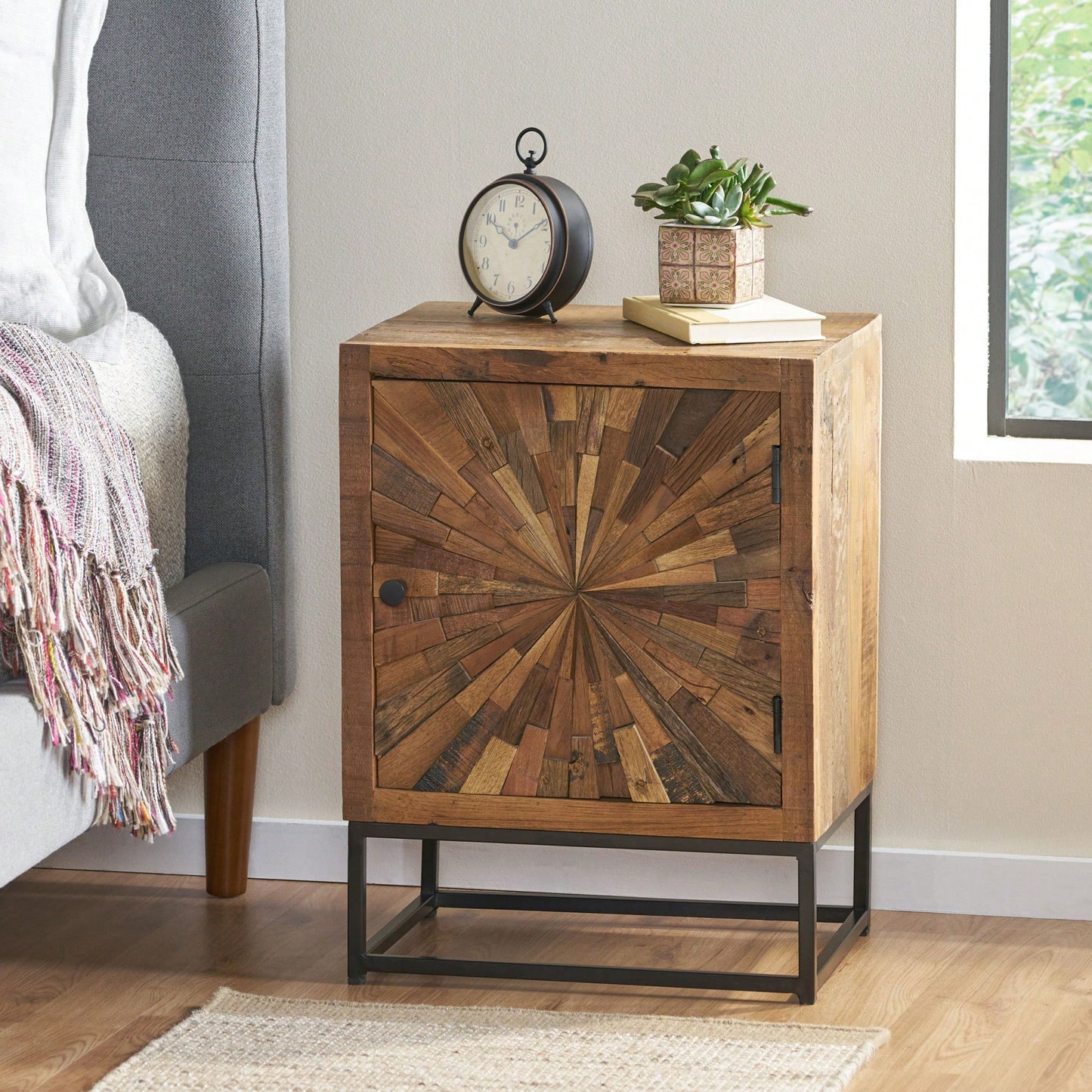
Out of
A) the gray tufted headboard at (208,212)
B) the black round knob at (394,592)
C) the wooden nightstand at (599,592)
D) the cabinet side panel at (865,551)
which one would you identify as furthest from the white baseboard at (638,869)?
the black round knob at (394,592)

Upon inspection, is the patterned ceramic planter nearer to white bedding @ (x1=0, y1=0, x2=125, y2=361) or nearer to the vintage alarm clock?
the vintage alarm clock

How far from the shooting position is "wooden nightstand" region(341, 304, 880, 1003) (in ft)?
5.83

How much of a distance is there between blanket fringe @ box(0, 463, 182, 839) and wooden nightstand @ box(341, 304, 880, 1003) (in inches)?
8.2

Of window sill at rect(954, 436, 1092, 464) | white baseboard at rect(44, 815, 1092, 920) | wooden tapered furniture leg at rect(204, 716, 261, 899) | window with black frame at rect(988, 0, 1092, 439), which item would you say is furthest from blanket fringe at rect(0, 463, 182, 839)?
window with black frame at rect(988, 0, 1092, 439)

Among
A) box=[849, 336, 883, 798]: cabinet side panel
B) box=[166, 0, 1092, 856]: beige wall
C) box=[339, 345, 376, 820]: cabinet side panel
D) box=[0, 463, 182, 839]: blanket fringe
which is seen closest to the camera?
box=[0, 463, 182, 839]: blanket fringe

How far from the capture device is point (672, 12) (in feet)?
6.99

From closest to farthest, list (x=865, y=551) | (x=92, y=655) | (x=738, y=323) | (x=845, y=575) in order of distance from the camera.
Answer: (x=92, y=655) → (x=738, y=323) → (x=845, y=575) → (x=865, y=551)

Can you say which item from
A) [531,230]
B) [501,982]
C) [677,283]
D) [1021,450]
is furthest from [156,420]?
[1021,450]

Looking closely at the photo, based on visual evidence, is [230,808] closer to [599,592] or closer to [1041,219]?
[599,592]

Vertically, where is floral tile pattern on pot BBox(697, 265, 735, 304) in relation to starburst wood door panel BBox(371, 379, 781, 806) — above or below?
above

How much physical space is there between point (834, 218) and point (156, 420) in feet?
2.88

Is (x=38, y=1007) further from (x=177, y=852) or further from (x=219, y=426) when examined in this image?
(x=219, y=426)

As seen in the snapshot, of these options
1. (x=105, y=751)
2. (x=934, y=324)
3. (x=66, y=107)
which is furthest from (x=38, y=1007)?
(x=934, y=324)

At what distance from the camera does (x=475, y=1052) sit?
1.77 metres
